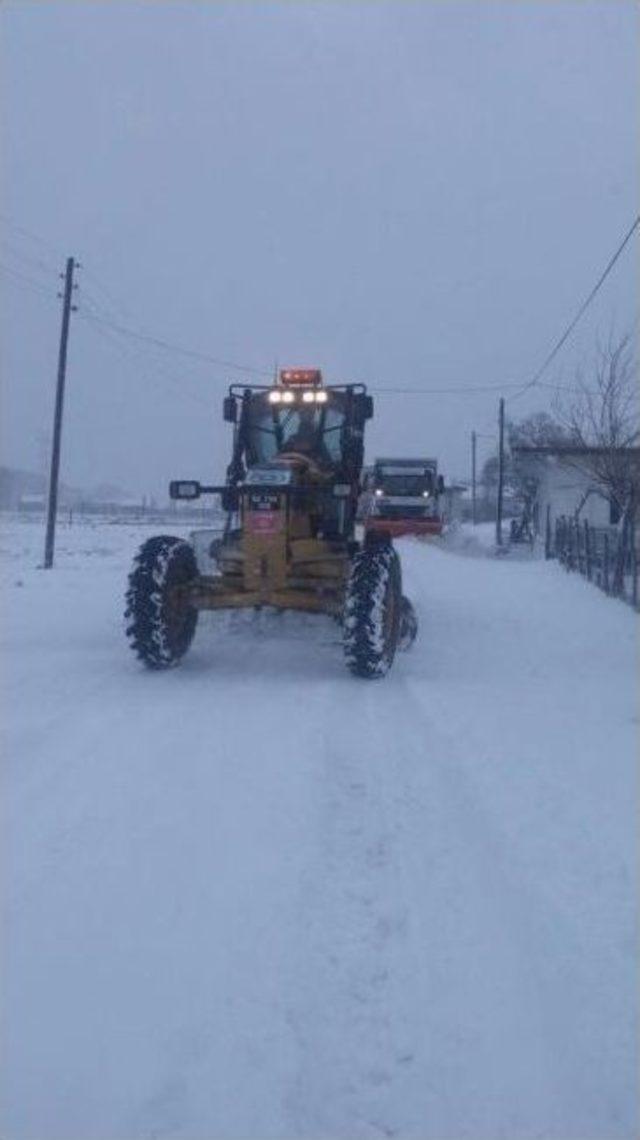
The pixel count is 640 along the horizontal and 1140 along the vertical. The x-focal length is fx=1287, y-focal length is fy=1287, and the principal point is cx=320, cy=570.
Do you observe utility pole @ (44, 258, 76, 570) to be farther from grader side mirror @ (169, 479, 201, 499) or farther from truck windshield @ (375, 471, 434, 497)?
grader side mirror @ (169, 479, 201, 499)

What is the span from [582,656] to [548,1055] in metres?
9.85

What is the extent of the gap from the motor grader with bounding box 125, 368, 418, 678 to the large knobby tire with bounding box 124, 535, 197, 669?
0.01 metres

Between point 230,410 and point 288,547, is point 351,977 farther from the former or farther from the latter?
point 230,410

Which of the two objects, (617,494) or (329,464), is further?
(617,494)

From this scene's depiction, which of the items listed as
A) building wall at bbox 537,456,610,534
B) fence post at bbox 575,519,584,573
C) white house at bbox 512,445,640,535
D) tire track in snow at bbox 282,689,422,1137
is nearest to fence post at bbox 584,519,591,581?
fence post at bbox 575,519,584,573

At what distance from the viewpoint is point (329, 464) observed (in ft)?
47.7

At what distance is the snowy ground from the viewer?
14.3 ft

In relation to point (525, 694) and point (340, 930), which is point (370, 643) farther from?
point (340, 930)

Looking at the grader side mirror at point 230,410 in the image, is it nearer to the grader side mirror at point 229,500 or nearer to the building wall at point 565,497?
the grader side mirror at point 229,500

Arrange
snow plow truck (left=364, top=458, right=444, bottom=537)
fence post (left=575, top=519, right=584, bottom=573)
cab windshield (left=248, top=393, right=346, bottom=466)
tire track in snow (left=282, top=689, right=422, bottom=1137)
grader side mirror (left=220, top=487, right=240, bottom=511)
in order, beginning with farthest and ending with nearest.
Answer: snow plow truck (left=364, top=458, right=444, bottom=537), fence post (left=575, top=519, right=584, bottom=573), cab windshield (left=248, top=393, right=346, bottom=466), grader side mirror (left=220, top=487, right=240, bottom=511), tire track in snow (left=282, top=689, right=422, bottom=1137)

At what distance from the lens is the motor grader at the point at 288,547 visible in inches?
480

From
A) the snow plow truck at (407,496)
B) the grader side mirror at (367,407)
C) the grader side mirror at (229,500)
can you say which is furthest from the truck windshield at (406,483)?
the grader side mirror at (229,500)

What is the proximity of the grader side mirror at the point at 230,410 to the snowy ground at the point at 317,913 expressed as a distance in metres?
3.99

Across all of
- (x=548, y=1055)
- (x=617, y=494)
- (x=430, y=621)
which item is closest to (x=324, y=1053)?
(x=548, y=1055)
